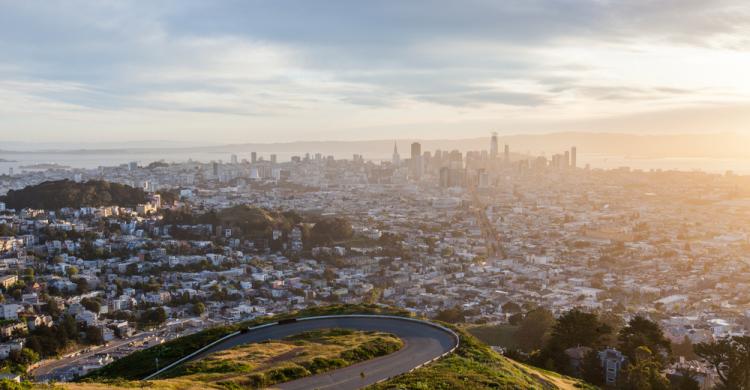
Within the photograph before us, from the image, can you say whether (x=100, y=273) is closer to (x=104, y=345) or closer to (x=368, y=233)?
(x=104, y=345)

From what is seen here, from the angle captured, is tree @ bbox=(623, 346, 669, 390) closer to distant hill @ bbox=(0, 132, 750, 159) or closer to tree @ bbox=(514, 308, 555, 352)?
tree @ bbox=(514, 308, 555, 352)

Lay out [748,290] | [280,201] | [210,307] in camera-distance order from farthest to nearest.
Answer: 1. [280,201]
2. [748,290]
3. [210,307]

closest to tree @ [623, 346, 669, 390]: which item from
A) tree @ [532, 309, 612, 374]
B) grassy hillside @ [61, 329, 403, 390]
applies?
tree @ [532, 309, 612, 374]

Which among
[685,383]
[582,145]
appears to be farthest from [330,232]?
[582,145]

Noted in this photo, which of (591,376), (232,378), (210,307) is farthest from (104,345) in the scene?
(591,376)

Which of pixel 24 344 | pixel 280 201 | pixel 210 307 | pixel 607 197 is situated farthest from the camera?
pixel 607 197

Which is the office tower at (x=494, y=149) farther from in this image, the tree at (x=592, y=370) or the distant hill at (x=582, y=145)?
the tree at (x=592, y=370)
